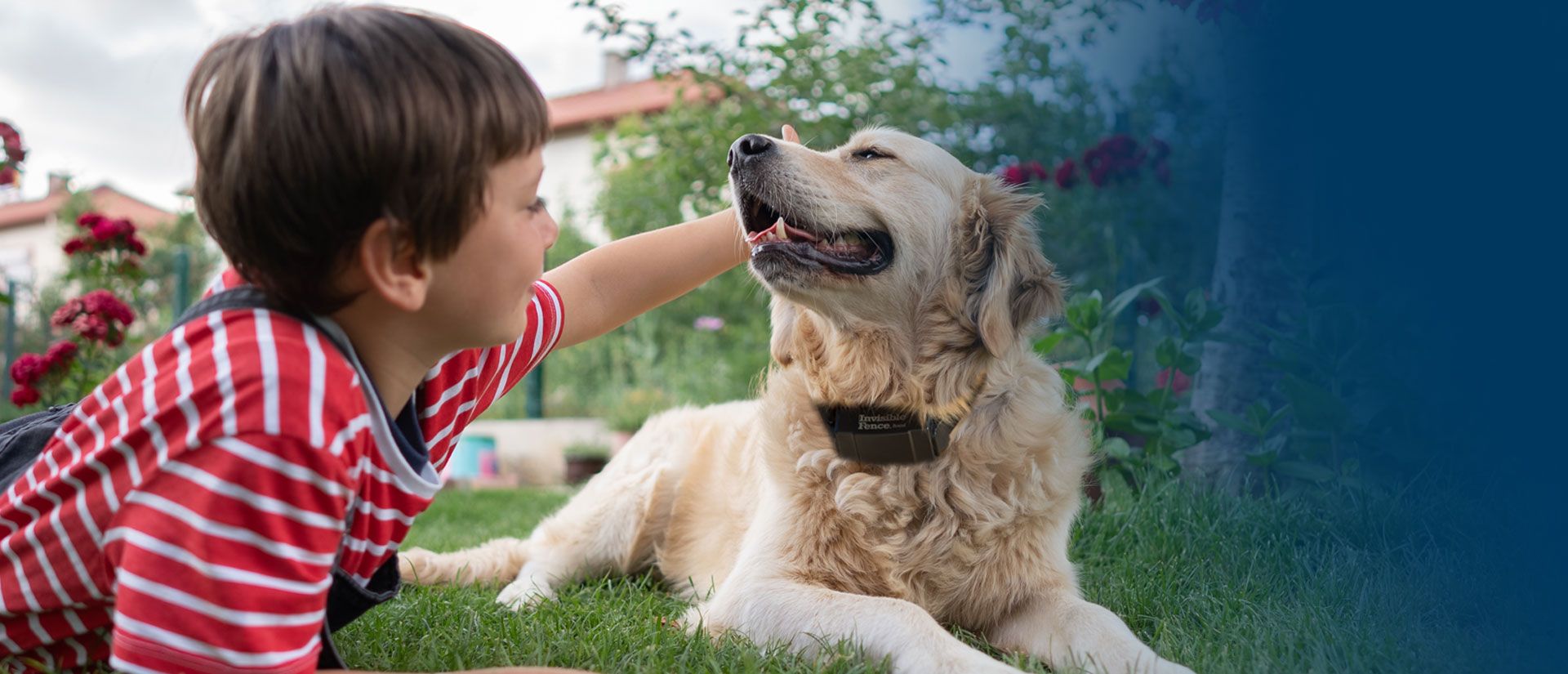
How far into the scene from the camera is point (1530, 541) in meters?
1.65

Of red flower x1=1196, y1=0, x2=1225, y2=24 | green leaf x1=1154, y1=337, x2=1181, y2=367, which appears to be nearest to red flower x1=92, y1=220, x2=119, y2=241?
green leaf x1=1154, y1=337, x2=1181, y2=367

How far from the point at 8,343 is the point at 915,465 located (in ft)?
29.2

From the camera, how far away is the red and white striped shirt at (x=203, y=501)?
1167mm

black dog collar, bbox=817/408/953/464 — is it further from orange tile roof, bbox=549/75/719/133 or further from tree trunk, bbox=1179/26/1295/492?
orange tile roof, bbox=549/75/719/133

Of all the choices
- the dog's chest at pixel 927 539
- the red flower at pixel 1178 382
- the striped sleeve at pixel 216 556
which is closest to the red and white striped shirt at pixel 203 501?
the striped sleeve at pixel 216 556

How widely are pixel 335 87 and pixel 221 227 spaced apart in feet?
0.78

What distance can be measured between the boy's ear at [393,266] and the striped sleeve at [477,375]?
29cm

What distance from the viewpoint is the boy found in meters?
1.18

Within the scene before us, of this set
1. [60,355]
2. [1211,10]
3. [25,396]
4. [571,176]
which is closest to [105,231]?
[60,355]

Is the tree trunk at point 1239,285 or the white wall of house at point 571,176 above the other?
the tree trunk at point 1239,285

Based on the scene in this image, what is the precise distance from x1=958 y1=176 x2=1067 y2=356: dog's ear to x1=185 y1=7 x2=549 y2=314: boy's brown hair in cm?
126

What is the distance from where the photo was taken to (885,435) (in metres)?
2.27

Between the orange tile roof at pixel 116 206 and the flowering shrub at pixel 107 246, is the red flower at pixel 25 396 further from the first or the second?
the orange tile roof at pixel 116 206

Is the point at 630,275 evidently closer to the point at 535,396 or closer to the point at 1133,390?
the point at 1133,390
